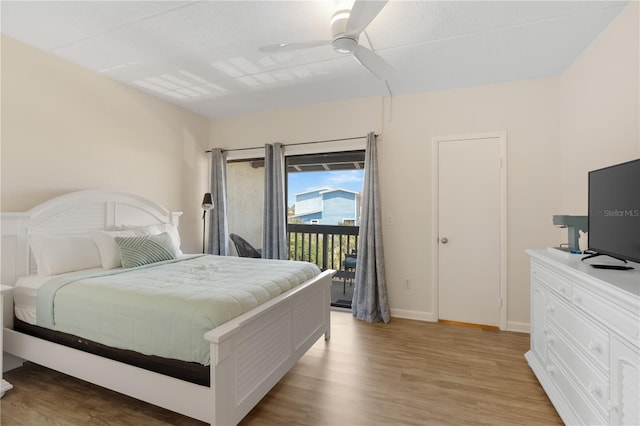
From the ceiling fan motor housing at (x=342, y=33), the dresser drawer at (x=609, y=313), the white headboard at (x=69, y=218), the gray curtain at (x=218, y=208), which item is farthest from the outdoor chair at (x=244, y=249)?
the dresser drawer at (x=609, y=313)

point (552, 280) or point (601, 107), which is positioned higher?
point (601, 107)

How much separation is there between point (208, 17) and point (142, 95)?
74.8 inches

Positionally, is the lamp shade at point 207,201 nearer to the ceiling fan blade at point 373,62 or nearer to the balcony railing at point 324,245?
the balcony railing at point 324,245

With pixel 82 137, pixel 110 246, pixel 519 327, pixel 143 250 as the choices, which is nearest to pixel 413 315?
pixel 519 327

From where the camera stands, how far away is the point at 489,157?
3.26 meters

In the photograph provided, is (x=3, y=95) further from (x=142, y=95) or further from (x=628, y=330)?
(x=628, y=330)

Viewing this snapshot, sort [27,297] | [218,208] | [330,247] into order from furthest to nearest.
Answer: [330,247]
[218,208]
[27,297]

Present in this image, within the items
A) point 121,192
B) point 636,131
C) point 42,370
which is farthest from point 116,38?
point 636,131

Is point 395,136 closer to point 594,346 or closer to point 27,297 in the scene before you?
point 594,346

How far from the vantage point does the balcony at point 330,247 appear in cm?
439

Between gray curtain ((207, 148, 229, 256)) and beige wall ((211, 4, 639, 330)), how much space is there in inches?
28.9

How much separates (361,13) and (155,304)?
2.05 m

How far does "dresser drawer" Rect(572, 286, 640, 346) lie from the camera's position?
117 centimetres

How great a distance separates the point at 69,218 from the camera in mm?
2732
